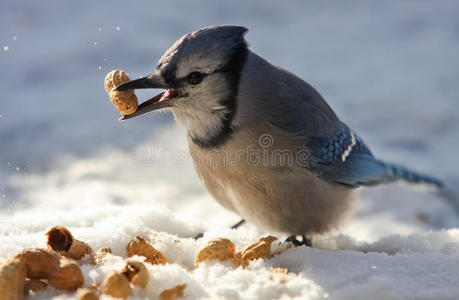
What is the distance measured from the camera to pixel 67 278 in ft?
3.64

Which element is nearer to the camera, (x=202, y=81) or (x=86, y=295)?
(x=86, y=295)

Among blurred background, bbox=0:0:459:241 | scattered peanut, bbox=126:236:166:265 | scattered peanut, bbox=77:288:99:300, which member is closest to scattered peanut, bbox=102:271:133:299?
scattered peanut, bbox=77:288:99:300

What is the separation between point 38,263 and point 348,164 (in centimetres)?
96

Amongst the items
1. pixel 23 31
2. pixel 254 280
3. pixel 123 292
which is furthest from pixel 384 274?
pixel 23 31

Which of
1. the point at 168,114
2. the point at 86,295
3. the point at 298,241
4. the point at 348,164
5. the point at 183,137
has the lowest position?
the point at 86,295

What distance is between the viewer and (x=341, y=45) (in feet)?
13.7

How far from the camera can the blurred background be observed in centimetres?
237

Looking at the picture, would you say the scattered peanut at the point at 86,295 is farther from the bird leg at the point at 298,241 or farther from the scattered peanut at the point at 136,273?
the bird leg at the point at 298,241

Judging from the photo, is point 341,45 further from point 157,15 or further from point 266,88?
point 266,88

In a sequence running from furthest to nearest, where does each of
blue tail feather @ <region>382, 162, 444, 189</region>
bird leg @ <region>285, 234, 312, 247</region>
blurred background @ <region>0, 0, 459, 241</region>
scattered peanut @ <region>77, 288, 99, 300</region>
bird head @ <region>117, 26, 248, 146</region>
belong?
blurred background @ <region>0, 0, 459, 241</region> → blue tail feather @ <region>382, 162, 444, 189</region> → bird leg @ <region>285, 234, 312, 247</region> → bird head @ <region>117, 26, 248, 146</region> → scattered peanut @ <region>77, 288, 99, 300</region>

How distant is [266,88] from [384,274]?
567 millimetres

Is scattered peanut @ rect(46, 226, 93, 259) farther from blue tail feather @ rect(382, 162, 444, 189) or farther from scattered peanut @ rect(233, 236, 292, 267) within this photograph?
blue tail feather @ rect(382, 162, 444, 189)

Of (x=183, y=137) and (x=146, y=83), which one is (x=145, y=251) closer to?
(x=146, y=83)

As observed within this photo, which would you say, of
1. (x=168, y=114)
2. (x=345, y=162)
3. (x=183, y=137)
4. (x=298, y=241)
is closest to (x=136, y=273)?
(x=298, y=241)
